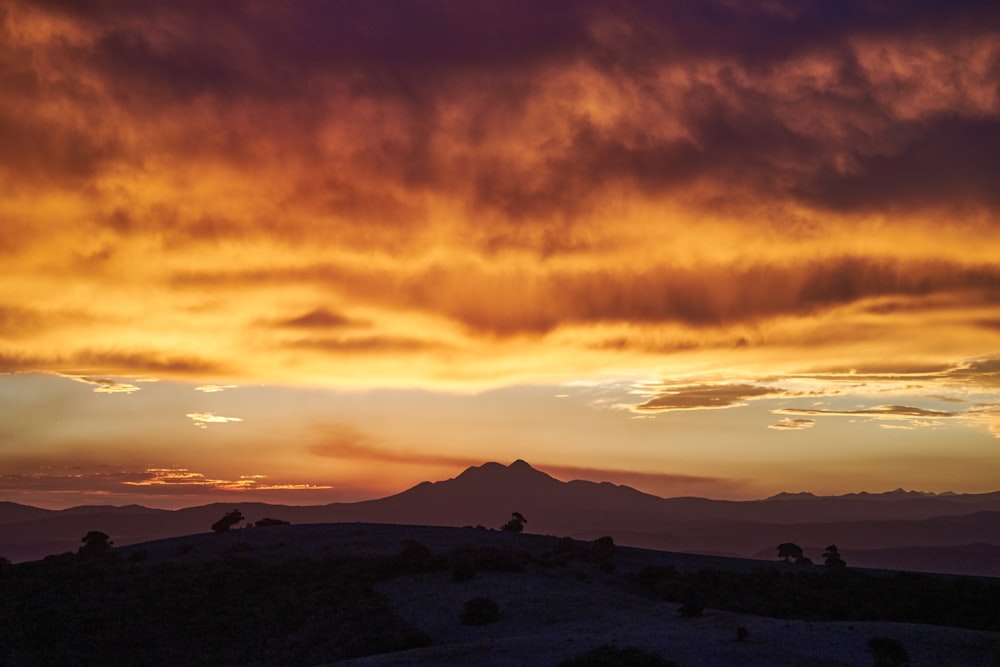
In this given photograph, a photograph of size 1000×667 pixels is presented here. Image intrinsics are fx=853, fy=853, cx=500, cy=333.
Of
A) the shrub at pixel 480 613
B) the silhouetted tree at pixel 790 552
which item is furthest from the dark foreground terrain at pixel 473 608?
the silhouetted tree at pixel 790 552

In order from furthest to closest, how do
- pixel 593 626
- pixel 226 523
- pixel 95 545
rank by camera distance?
pixel 226 523 < pixel 95 545 < pixel 593 626

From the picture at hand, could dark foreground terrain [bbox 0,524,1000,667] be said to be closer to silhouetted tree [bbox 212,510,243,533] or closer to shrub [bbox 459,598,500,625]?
shrub [bbox 459,598,500,625]

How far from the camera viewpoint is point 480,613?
37.9 m

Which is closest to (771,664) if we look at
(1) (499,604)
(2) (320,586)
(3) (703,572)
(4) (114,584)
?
(1) (499,604)

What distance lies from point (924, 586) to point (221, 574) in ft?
130

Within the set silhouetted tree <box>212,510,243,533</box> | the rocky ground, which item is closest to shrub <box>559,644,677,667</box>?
the rocky ground

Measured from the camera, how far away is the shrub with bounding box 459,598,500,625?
124 feet

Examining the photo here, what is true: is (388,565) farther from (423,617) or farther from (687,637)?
(687,637)

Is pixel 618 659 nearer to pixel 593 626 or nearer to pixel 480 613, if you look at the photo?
pixel 593 626

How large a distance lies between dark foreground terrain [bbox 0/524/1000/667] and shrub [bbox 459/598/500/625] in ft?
0.26

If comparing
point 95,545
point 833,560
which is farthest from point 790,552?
point 95,545

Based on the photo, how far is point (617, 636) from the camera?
3173 centimetres

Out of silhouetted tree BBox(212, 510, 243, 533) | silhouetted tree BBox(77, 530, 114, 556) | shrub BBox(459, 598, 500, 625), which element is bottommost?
shrub BBox(459, 598, 500, 625)

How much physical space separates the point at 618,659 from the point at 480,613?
11044 mm
